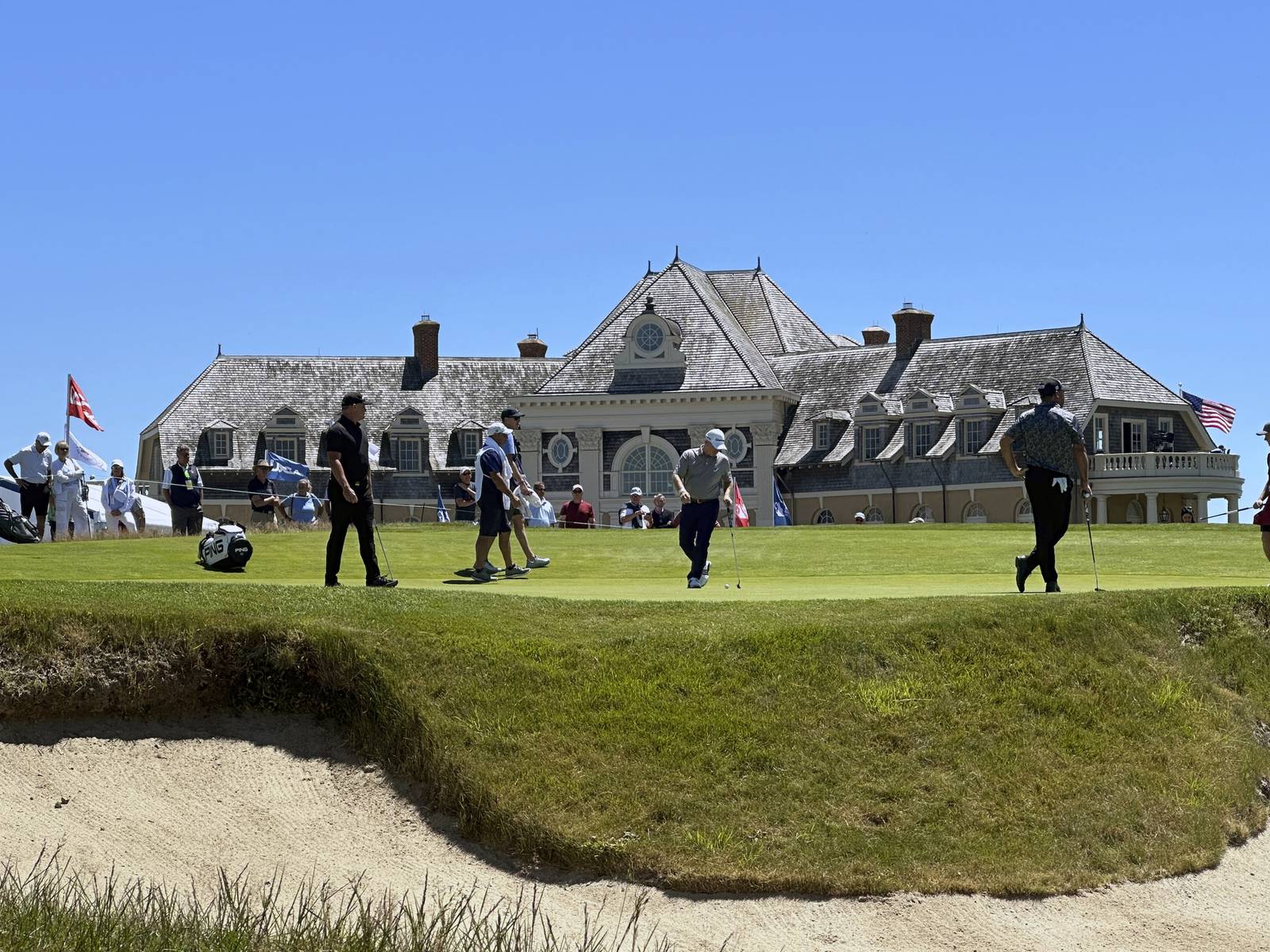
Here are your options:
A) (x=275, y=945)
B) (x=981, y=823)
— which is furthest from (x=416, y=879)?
(x=981, y=823)

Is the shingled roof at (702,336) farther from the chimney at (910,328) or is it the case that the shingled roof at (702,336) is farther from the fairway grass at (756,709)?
the fairway grass at (756,709)

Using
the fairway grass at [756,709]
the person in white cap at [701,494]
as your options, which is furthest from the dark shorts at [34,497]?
the fairway grass at [756,709]

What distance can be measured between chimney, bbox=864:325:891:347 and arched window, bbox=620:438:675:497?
17.0 m

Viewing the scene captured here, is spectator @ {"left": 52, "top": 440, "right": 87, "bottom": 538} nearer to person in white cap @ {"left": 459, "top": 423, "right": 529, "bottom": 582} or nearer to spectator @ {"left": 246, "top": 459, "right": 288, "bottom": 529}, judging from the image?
spectator @ {"left": 246, "top": 459, "right": 288, "bottom": 529}

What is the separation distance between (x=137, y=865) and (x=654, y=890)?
10.1 feet

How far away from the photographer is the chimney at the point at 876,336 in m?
82.8

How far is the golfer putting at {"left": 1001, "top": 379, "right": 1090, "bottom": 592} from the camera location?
1680 centimetres

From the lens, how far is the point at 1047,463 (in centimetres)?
1692

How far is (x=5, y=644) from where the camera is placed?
1240 centimetres

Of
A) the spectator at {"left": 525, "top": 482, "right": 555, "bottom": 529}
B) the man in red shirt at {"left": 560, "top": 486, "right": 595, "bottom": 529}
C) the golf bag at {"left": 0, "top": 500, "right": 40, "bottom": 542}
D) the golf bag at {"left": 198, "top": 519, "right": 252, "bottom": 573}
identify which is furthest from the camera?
the man in red shirt at {"left": 560, "top": 486, "right": 595, "bottom": 529}

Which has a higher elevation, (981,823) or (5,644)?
(5,644)

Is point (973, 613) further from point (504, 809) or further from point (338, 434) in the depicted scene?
point (338, 434)

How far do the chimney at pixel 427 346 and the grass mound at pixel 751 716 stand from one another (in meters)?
64.3

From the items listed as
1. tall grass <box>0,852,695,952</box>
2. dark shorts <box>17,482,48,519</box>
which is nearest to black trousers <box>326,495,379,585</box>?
tall grass <box>0,852,695,952</box>
